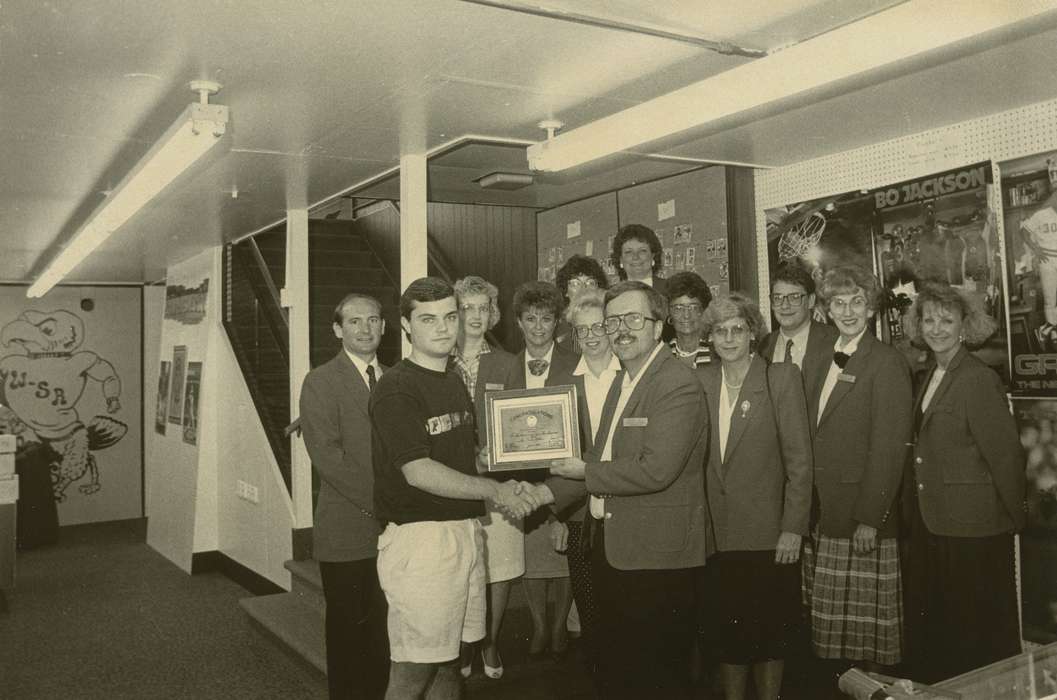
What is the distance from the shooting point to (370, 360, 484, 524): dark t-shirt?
2.83m

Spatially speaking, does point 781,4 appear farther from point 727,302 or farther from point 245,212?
point 245,212

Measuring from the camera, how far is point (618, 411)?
315cm

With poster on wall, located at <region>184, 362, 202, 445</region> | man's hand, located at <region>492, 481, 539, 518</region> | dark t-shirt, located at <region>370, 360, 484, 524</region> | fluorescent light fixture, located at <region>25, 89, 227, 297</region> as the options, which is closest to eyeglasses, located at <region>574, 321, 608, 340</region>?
man's hand, located at <region>492, 481, 539, 518</region>

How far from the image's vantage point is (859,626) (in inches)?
146

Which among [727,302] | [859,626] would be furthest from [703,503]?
[859,626]

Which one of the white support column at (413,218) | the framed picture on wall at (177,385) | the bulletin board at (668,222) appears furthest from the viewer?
the framed picture on wall at (177,385)

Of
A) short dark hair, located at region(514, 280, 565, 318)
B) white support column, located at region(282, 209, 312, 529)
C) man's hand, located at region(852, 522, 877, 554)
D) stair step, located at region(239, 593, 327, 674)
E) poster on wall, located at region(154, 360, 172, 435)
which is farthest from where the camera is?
poster on wall, located at region(154, 360, 172, 435)

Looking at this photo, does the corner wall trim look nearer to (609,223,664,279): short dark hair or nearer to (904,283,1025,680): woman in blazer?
(609,223,664,279): short dark hair

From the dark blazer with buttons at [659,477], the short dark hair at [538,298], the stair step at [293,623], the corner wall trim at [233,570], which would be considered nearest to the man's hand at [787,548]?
the dark blazer with buttons at [659,477]

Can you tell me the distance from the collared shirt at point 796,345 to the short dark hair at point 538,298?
1.04m

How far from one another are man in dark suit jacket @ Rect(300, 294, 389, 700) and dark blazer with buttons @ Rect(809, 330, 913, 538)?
1.92 meters

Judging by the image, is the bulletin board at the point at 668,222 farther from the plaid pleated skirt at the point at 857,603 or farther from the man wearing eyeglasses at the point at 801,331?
the plaid pleated skirt at the point at 857,603

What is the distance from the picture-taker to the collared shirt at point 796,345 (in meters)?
4.04

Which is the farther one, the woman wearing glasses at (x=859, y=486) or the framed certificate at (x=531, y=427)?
the woman wearing glasses at (x=859, y=486)
